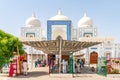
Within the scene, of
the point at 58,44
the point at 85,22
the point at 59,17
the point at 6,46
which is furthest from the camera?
the point at 85,22

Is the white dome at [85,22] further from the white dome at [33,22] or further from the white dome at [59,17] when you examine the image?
the white dome at [33,22]

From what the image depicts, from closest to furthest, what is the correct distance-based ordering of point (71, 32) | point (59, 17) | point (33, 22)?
point (71, 32), point (59, 17), point (33, 22)

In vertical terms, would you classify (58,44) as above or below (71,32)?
below

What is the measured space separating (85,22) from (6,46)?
3386cm

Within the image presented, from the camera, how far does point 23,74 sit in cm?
1812

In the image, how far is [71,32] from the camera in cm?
4656

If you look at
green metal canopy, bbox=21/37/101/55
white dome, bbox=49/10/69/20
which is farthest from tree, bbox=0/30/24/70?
white dome, bbox=49/10/69/20

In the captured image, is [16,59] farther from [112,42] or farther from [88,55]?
[112,42]

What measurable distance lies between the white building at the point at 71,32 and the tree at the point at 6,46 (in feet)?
78.4

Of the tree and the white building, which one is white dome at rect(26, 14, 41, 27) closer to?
the white building

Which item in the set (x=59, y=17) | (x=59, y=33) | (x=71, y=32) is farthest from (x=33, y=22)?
(x=71, y=32)

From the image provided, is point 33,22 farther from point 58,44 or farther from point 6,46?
point 58,44

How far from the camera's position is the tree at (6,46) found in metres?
18.9

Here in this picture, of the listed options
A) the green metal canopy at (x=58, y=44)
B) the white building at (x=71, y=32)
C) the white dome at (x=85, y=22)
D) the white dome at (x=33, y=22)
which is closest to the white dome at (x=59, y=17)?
the white building at (x=71, y=32)
